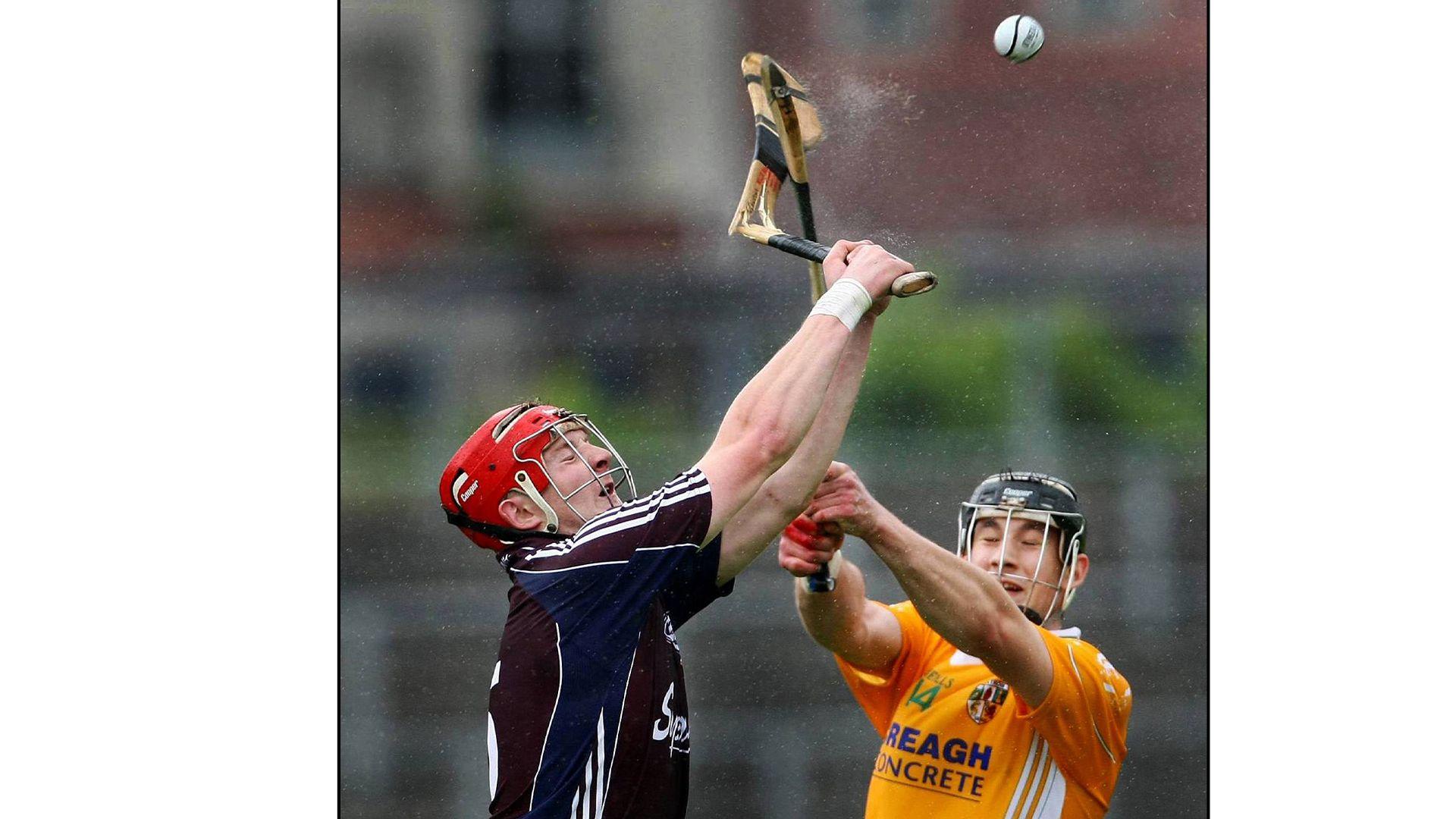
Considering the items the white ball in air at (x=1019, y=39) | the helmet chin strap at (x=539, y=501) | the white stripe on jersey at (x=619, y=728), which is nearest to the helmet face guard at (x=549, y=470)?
the helmet chin strap at (x=539, y=501)

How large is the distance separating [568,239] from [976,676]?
15.0ft

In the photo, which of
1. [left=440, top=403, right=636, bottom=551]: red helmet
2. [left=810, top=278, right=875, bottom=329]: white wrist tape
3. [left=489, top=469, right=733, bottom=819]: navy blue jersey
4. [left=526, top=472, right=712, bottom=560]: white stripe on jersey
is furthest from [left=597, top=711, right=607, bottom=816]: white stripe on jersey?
[left=810, top=278, right=875, bottom=329]: white wrist tape

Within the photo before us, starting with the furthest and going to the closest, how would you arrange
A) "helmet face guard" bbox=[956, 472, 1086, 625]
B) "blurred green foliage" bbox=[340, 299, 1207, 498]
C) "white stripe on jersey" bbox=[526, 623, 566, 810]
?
"blurred green foliage" bbox=[340, 299, 1207, 498]
"helmet face guard" bbox=[956, 472, 1086, 625]
"white stripe on jersey" bbox=[526, 623, 566, 810]

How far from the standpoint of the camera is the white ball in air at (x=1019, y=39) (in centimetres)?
379

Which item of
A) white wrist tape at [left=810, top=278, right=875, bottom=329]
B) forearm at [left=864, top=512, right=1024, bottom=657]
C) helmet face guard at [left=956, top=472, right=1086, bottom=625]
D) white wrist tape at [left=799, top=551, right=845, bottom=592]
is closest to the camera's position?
white wrist tape at [left=810, top=278, right=875, bottom=329]

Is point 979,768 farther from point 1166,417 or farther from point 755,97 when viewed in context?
point 1166,417

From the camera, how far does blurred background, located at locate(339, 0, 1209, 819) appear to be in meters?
6.13

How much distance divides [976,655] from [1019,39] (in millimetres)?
1968

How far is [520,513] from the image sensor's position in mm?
2420

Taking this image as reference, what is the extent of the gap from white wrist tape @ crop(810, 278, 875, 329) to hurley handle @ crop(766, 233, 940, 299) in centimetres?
6

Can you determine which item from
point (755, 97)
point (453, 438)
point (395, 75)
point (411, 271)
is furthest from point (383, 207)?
point (755, 97)

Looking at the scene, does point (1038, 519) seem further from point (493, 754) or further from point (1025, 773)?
point (493, 754)

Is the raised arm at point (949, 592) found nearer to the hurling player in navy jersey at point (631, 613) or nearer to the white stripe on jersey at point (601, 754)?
the hurling player in navy jersey at point (631, 613)

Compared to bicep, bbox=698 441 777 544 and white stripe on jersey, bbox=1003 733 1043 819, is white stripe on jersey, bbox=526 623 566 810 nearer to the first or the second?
bicep, bbox=698 441 777 544
